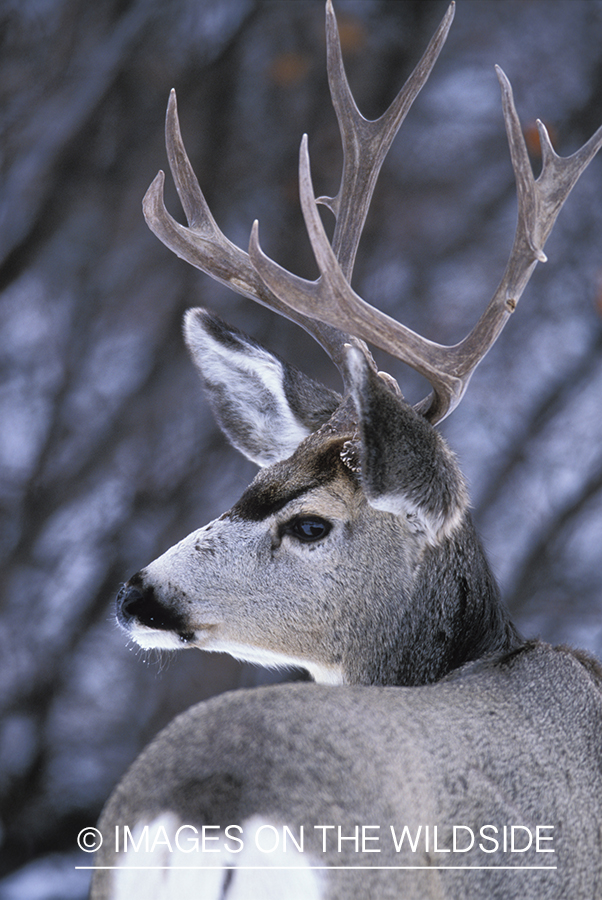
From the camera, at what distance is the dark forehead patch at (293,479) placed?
1045 mm

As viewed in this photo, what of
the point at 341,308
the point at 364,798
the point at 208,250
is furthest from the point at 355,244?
the point at 364,798

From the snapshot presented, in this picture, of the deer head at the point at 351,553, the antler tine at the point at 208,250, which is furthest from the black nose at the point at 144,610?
the antler tine at the point at 208,250

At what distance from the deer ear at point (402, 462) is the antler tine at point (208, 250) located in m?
0.27

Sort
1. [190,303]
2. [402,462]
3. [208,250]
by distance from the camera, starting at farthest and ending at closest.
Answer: [190,303] < [208,250] < [402,462]

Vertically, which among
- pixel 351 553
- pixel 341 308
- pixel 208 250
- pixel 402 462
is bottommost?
pixel 351 553

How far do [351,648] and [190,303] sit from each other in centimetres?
179

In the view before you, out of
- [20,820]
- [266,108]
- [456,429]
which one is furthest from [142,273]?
[20,820]

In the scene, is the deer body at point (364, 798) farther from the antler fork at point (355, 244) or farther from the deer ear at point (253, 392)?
the deer ear at point (253, 392)

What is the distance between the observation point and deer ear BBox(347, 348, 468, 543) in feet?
2.91

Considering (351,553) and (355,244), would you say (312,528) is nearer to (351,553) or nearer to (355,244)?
(351,553)

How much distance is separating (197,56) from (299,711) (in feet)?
7.82

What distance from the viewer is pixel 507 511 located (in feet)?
9.16

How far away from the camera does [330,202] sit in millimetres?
1354

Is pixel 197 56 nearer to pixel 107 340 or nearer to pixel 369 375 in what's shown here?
pixel 107 340
